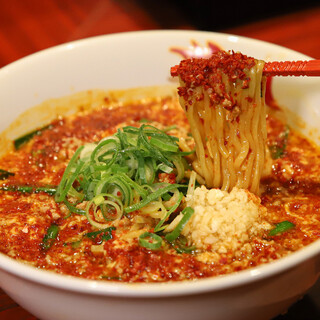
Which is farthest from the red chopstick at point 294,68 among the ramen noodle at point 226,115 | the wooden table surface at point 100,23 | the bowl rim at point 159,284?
Result: the wooden table surface at point 100,23

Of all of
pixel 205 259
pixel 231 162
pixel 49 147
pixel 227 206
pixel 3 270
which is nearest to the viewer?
pixel 3 270

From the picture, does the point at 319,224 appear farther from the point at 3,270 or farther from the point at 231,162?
the point at 3,270

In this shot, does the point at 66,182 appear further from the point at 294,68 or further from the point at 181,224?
the point at 294,68

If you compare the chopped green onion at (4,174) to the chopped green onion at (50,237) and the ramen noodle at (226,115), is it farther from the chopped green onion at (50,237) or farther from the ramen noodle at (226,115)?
the ramen noodle at (226,115)

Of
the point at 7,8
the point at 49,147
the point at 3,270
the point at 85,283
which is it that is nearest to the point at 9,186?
the point at 49,147

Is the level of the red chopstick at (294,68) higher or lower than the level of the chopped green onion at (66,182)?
higher

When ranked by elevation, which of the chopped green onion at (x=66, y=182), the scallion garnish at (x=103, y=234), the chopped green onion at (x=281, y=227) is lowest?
the scallion garnish at (x=103, y=234)

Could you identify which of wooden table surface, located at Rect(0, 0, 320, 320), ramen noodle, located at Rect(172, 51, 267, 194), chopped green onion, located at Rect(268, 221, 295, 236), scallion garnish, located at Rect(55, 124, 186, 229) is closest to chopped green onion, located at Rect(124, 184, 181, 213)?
scallion garnish, located at Rect(55, 124, 186, 229)

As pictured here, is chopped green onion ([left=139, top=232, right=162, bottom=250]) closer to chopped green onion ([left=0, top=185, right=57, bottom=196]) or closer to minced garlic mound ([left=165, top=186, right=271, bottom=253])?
minced garlic mound ([left=165, top=186, right=271, bottom=253])
